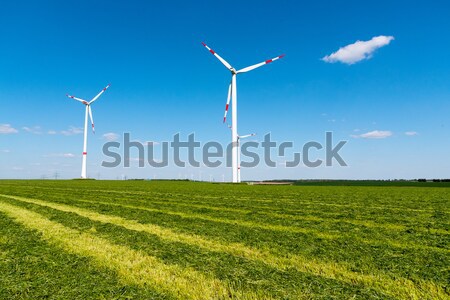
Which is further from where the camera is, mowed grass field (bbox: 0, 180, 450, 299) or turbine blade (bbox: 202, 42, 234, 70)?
turbine blade (bbox: 202, 42, 234, 70)

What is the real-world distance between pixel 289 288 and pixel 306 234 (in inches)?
173

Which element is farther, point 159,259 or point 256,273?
point 159,259

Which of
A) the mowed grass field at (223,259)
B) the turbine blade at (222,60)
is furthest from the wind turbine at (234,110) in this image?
the mowed grass field at (223,259)

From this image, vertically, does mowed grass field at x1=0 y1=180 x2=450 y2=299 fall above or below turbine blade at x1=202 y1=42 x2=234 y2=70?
below

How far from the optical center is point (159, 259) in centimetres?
658

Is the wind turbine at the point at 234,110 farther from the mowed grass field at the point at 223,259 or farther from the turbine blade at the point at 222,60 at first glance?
the mowed grass field at the point at 223,259

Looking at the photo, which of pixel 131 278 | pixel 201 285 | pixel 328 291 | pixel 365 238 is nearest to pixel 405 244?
pixel 365 238

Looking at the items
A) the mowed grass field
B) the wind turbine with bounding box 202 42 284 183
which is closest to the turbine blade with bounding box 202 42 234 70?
the wind turbine with bounding box 202 42 284 183

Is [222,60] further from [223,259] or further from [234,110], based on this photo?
[223,259]

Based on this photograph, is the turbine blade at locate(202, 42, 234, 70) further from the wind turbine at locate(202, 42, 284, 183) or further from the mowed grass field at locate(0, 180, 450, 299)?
the mowed grass field at locate(0, 180, 450, 299)

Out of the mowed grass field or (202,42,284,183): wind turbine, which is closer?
the mowed grass field

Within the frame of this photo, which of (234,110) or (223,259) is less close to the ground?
(234,110)

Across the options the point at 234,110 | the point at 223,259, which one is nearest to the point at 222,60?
the point at 234,110

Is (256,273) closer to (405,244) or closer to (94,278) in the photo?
(94,278)
